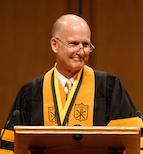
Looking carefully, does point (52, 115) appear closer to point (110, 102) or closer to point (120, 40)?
point (110, 102)

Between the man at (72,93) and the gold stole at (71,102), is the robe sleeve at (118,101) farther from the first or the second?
the gold stole at (71,102)

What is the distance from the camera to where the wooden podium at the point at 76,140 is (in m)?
2.16

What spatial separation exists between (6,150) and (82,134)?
3.67 ft

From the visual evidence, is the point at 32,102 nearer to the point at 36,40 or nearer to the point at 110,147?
the point at 110,147

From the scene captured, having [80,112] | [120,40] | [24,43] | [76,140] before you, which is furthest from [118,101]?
[24,43]

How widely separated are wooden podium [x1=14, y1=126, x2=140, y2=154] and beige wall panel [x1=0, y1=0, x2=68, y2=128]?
2734 millimetres

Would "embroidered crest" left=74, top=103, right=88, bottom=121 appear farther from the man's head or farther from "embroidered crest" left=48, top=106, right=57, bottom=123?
the man's head

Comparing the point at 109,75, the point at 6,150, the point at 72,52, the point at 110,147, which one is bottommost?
the point at 6,150

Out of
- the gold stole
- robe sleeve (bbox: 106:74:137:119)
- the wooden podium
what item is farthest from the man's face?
the wooden podium

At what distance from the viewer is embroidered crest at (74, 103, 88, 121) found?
319 cm

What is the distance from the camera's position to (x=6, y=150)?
3104 mm

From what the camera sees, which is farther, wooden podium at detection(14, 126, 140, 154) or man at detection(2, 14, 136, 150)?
man at detection(2, 14, 136, 150)

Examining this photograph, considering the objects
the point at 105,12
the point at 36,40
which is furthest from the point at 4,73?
the point at 105,12

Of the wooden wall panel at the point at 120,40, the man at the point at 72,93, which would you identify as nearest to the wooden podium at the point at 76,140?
the man at the point at 72,93
